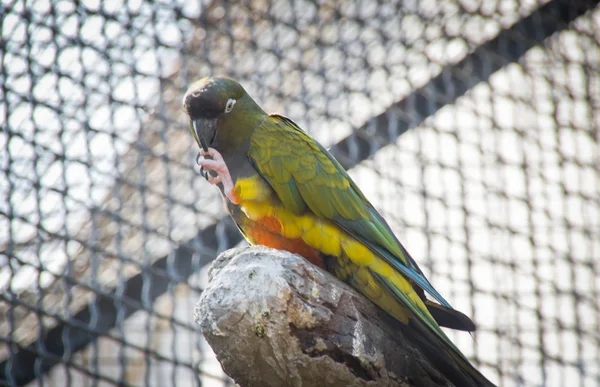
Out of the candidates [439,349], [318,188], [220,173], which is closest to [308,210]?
[318,188]

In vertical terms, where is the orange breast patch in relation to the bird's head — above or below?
below

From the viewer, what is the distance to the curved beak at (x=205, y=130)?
1.81 m

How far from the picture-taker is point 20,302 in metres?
2.48

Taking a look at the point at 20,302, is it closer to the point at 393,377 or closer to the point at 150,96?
the point at 150,96

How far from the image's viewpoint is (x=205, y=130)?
183 cm

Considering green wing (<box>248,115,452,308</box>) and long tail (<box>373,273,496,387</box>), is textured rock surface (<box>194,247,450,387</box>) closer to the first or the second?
long tail (<box>373,273,496,387</box>)

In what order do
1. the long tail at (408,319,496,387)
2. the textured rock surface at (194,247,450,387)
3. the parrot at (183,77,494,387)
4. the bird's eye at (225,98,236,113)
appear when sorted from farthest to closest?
the bird's eye at (225,98,236,113) < the parrot at (183,77,494,387) < the long tail at (408,319,496,387) < the textured rock surface at (194,247,450,387)

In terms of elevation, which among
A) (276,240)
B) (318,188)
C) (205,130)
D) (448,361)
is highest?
(205,130)

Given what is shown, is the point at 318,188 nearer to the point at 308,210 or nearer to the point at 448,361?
the point at 308,210

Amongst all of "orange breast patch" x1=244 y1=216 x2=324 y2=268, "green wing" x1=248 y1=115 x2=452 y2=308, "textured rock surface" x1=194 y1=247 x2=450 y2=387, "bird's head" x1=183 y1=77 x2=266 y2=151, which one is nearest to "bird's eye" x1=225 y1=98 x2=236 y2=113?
"bird's head" x1=183 y1=77 x2=266 y2=151

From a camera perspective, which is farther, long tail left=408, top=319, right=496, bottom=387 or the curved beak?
the curved beak

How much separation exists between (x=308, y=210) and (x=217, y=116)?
468 mm

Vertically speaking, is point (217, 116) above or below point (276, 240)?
above

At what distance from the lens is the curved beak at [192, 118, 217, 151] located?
1.81 m
